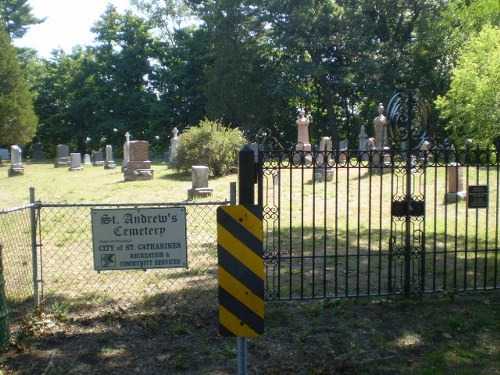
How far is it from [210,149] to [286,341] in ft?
56.1

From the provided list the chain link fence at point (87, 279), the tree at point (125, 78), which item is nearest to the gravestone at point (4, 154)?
the tree at point (125, 78)

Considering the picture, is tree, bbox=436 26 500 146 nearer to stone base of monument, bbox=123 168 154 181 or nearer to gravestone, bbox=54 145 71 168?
stone base of monument, bbox=123 168 154 181

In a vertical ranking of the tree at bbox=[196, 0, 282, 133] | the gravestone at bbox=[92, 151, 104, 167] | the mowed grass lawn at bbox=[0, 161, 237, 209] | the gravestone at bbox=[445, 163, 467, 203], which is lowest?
the mowed grass lawn at bbox=[0, 161, 237, 209]

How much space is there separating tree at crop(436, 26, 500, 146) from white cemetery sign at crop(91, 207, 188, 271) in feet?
39.0

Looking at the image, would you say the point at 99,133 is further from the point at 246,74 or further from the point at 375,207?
the point at 375,207

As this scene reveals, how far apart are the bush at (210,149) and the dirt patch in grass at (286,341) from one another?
52.9 feet

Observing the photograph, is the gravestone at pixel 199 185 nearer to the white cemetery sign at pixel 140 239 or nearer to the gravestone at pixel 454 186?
the gravestone at pixel 454 186

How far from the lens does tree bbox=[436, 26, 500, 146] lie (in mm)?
16531

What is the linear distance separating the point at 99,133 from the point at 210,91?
12468 mm

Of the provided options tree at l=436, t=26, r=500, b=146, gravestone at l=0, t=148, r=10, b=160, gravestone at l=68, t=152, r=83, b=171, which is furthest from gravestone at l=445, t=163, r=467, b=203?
gravestone at l=0, t=148, r=10, b=160

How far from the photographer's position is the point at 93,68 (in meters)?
47.6

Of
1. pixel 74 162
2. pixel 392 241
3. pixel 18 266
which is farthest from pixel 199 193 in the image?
pixel 74 162

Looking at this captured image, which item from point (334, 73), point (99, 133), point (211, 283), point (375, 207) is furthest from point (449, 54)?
point (211, 283)

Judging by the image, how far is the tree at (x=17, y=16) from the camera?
48.6m
